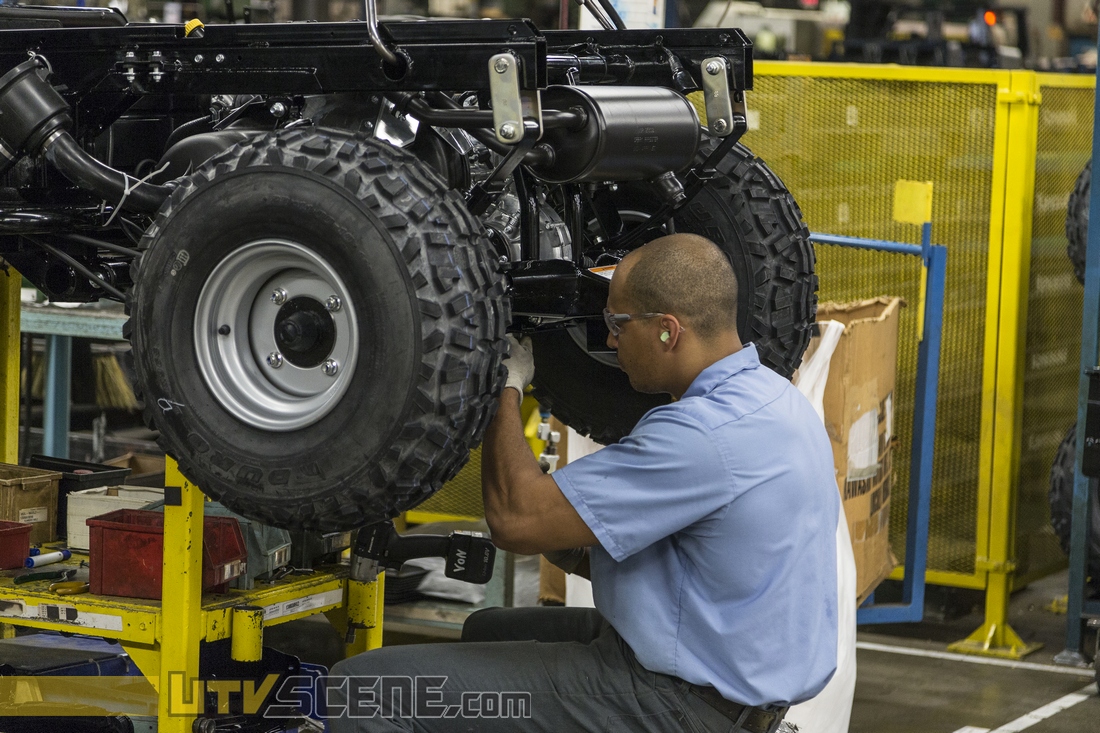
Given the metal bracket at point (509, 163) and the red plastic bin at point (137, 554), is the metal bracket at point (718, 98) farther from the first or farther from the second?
the red plastic bin at point (137, 554)

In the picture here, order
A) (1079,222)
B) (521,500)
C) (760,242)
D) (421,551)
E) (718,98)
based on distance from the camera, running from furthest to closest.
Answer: (1079,222)
(421,551)
(760,242)
(718,98)
(521,500)

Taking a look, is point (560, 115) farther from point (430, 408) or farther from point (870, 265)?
point (870, 265)

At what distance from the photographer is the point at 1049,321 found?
691 centimetres

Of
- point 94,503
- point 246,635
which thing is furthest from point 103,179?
point 94,503

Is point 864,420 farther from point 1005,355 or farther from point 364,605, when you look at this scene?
point 364,605

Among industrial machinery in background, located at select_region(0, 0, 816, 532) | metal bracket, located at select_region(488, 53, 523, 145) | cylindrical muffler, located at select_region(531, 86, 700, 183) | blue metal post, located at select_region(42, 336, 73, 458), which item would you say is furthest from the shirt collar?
blue metal post, located at select_region(42, 336, 73, 458)

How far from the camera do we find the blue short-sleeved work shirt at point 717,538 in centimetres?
273

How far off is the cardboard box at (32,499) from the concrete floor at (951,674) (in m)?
2.15

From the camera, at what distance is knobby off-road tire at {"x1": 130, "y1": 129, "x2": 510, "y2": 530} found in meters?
2.50

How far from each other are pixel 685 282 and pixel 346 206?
27.7 inches

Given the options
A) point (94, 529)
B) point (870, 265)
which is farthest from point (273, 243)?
point (870, 265)

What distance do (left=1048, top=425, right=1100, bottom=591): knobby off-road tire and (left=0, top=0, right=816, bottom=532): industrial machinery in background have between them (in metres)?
3.62

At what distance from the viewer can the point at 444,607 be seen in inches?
242

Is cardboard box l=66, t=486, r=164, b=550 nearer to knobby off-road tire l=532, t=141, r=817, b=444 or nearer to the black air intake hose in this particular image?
the black air intake hose
